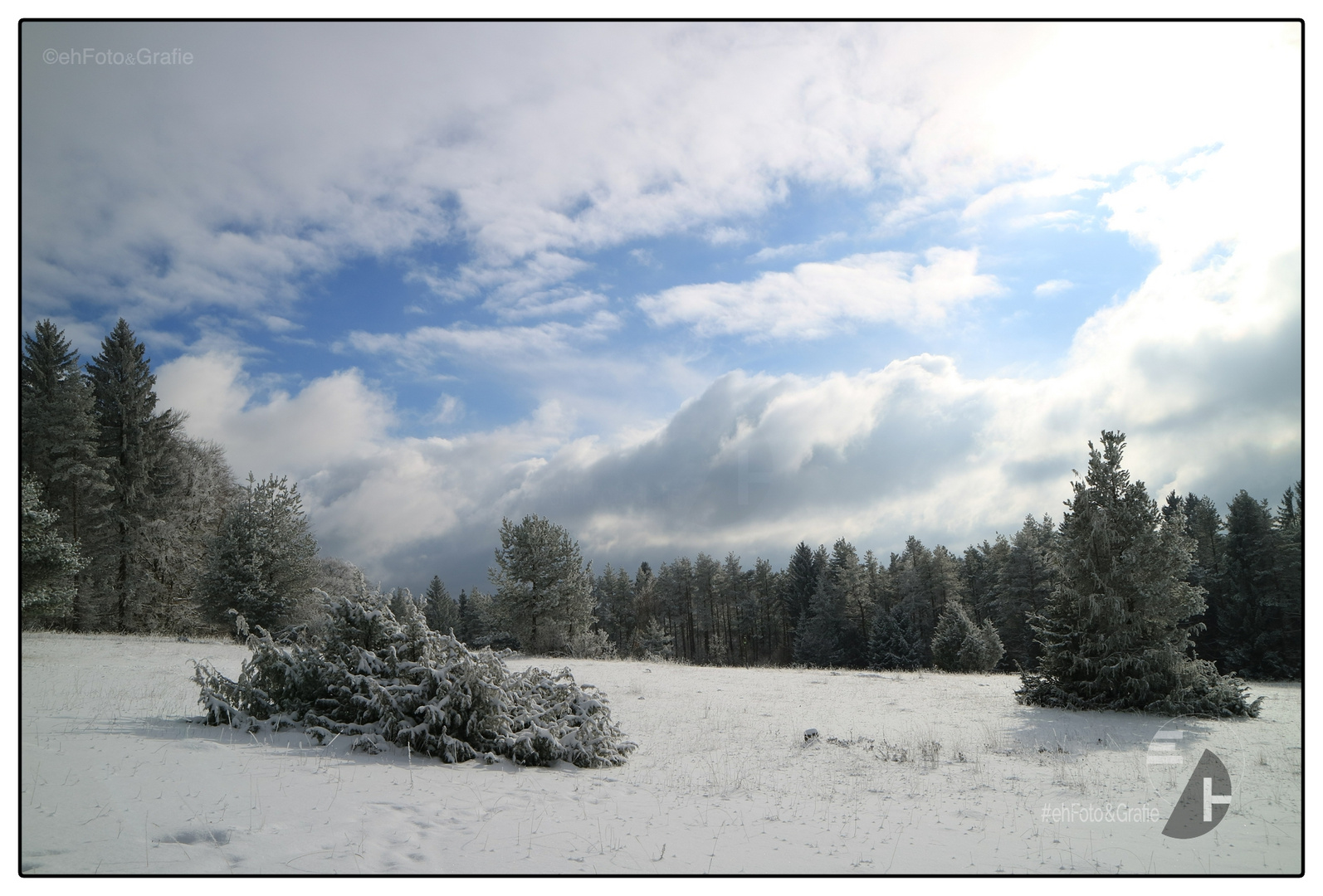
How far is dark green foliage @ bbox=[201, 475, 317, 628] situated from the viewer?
895 inches

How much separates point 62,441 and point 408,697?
56.9 feet

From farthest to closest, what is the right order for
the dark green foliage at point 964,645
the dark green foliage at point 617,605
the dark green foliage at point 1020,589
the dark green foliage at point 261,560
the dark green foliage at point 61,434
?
the dark green foliage at point 617,605 → the dark green foliage at point 1020,589 → the dark green foliage at point 964,645 → the dark green foliage at point 261,560 → the dark green foliage at point 61,434

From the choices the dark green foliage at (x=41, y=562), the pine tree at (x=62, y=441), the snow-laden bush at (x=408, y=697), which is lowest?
the snow-laden bush at (x=408, y=697)

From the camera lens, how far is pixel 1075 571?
50.4ft

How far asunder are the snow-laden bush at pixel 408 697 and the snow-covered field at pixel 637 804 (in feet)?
1.16

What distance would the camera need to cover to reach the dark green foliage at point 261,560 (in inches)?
895

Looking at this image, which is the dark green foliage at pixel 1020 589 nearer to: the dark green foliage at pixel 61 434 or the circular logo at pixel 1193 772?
the circular logo at pixel 1193 772

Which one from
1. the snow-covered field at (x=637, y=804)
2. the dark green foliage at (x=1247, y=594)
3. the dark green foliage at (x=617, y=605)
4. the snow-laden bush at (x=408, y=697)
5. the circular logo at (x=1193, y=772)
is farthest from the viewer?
the dark green foliage at (x=617, y=605)

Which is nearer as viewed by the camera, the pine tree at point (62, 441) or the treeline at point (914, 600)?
the pine tree at point (62, 441)

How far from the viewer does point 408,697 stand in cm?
860

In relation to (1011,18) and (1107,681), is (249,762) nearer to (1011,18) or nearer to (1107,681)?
(1011,18)

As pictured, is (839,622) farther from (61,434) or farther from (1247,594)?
(61,434)

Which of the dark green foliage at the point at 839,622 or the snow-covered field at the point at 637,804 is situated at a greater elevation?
the snow-covered field at the point at 637,804

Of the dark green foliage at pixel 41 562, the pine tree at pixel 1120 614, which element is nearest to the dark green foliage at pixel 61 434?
the dark green foliage at pixel 41 562
